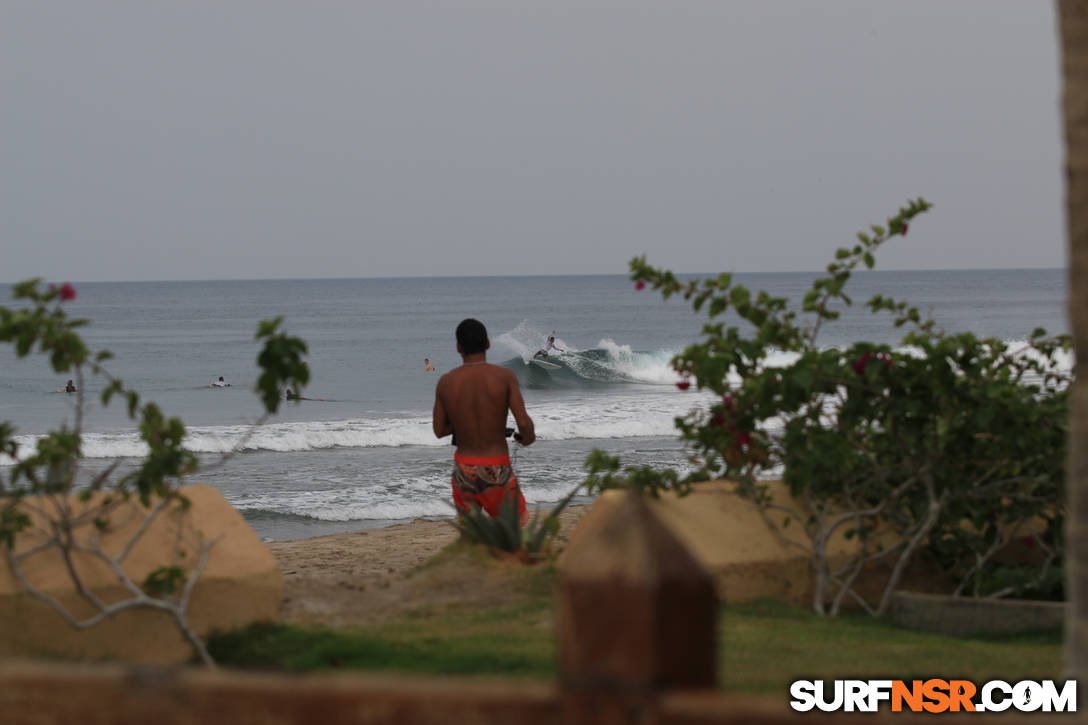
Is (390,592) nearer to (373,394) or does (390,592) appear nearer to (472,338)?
(472,338)

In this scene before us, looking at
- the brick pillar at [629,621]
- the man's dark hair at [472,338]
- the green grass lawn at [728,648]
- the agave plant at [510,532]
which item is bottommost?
the green grass lawn at [728,648]

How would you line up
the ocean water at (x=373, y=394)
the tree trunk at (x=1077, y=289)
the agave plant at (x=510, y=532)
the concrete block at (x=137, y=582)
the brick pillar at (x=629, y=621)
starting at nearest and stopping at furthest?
the brick pillar at (x=629, y=621), the tree trunk at (x=1077, y=289), the concrete block at (x=137, y=582), the agave plant at (x=510, y=532), the ocean water at (x=373, y=394)

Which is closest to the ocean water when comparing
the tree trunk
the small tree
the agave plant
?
the small tree

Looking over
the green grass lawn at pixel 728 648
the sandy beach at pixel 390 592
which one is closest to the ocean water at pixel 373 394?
the sandy beach at pixel 390 592

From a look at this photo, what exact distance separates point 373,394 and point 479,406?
954 inches

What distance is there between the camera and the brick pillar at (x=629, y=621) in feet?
5.65

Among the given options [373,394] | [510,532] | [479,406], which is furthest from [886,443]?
[373,394]

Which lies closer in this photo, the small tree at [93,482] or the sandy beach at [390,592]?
the small tree at [93,482]

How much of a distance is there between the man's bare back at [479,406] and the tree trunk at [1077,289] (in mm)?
4355

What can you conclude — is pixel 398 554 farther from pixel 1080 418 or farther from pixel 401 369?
pixel 401 369

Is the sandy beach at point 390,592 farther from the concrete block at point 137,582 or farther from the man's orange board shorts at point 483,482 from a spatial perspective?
the man's orange board shorts at point 483,482

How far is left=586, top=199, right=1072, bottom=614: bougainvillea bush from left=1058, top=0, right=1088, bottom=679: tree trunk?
8.02 ft

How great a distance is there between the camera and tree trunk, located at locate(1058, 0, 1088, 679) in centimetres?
226

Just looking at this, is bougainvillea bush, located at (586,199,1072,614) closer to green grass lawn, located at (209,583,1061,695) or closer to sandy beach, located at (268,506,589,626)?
green grass lawn, located at (209,583,1061,695)
